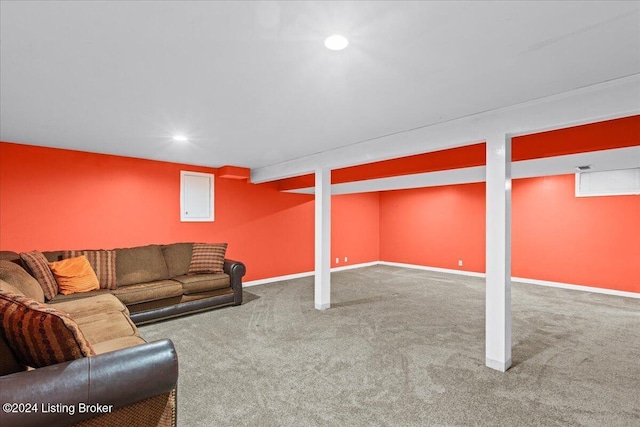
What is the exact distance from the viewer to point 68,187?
169 inches

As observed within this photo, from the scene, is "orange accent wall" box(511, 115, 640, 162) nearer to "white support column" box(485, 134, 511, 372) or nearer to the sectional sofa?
"white support column" box(485, 134, 511, 372)

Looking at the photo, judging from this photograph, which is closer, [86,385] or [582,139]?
[86,385]

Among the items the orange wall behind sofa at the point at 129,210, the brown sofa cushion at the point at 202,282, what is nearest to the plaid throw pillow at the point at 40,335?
the brown sofa cushion at the point at 202,282

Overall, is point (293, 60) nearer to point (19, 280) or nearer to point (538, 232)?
point (19, 280)

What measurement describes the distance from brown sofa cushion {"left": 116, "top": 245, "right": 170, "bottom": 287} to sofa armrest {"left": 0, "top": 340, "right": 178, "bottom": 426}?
3.20m

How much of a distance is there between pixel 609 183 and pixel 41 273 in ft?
27.6

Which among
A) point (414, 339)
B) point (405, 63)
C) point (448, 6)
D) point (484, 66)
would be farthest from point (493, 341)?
point (448, 6)

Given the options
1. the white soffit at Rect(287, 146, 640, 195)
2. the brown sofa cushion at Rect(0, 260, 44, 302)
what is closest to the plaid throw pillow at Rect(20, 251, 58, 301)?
the brown sofa cushion at Rect(0, 260, 44, 302)

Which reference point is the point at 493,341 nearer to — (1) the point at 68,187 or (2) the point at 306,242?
(2) the point at 306,242

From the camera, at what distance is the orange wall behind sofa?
13.0 feet

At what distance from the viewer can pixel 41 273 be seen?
3275 mm

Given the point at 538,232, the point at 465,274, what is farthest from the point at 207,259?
the point at 538,232

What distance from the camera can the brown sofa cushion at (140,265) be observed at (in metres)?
4.08

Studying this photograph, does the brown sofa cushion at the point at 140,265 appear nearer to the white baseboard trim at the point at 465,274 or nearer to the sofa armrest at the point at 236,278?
the sofa armrest at the point at 236,278
